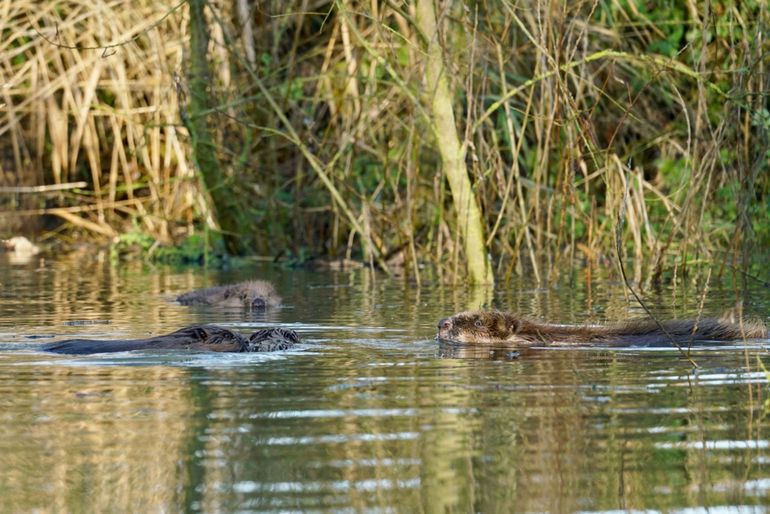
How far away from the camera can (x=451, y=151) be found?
548 inches

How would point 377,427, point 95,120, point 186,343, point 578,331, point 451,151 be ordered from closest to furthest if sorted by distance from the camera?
1. point 377,427
2. point 186,343
3. point 578,331
4. point 451,151
5. point 95,120

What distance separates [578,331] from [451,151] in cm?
485

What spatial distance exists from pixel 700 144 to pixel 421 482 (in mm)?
10869

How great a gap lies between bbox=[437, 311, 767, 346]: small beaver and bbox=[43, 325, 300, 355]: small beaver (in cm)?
127

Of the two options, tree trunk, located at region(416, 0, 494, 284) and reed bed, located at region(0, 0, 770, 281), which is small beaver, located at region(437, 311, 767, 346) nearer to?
reed bed, located at region(0, 0, 770, 281)

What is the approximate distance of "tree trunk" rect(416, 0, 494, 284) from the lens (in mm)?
13719

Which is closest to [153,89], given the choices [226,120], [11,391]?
[226,120]

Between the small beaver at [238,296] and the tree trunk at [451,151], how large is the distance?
75.2 inches

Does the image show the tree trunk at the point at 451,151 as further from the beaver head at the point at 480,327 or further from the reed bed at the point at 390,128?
the beaver head at the point at 480,327

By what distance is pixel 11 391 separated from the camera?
24.0ft

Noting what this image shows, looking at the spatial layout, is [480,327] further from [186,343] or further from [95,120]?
[95,120]

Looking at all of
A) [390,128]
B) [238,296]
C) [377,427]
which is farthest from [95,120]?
[377,427]

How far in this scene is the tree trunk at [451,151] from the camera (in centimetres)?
1372

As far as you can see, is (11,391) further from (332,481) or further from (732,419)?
(732,419)
